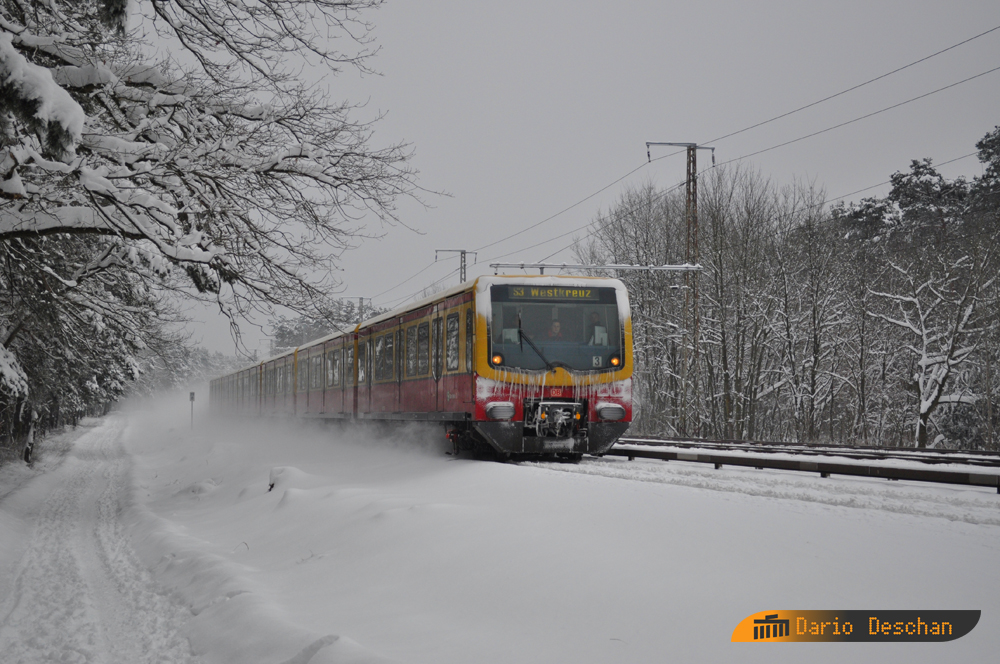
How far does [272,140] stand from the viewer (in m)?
10.6

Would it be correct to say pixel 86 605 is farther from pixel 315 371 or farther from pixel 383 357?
pixel 315 371

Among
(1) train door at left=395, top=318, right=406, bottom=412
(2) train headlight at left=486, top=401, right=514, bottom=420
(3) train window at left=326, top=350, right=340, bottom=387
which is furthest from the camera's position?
(3) train window at left=326, top=350, right=340, bottom=387

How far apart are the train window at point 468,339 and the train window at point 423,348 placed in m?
2.02

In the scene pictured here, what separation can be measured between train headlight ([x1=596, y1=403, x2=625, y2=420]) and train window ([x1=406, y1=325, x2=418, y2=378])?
4216mm

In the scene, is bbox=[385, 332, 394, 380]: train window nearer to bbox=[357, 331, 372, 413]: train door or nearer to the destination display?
bbox=[357, 331, 372, 413]: train door

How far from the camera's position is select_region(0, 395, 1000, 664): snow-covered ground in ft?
15.2

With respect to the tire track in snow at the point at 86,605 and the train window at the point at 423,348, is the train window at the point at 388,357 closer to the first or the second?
the train window at the point at 423,348

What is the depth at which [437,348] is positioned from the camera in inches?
610

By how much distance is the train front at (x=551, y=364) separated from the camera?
13.6 m

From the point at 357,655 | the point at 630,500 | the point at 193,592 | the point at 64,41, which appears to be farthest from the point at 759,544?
the point at 64,41

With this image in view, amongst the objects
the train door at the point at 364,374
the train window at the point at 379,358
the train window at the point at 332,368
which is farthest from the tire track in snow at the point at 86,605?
the train window at the point at 332,368

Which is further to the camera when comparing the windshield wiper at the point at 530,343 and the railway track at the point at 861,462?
the windshield wiper at the point at 530,343

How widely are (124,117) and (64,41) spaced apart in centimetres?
173

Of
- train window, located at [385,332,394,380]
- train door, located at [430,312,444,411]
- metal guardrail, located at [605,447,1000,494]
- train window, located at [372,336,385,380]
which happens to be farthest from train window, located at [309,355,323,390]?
metal guardrail, located at [605,447,1000,494]
